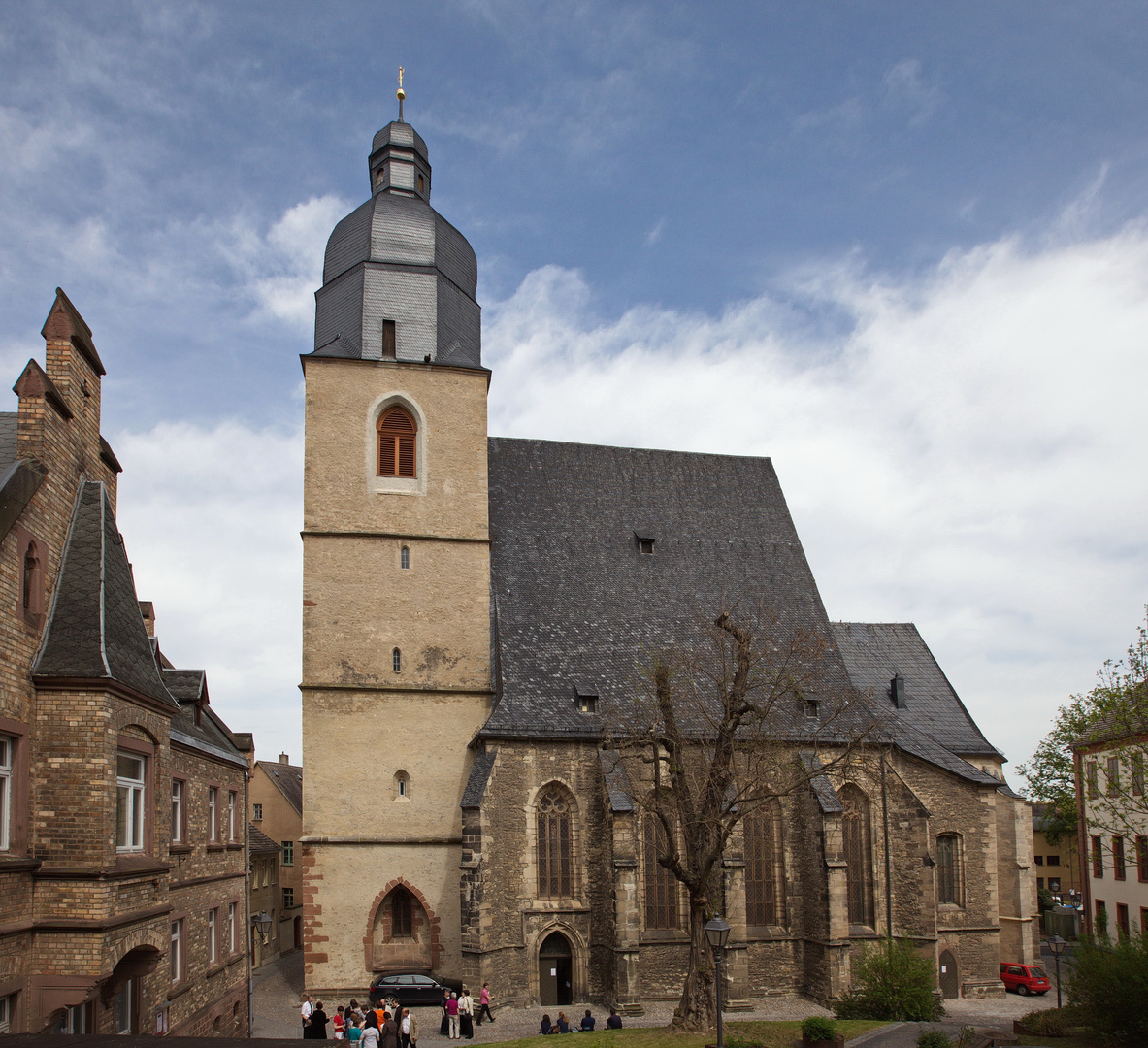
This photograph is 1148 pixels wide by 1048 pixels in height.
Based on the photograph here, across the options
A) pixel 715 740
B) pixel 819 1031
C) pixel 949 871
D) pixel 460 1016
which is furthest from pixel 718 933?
pixel 949 871

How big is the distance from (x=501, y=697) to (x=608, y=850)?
4.36 m

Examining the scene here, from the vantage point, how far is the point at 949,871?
86.3 feet

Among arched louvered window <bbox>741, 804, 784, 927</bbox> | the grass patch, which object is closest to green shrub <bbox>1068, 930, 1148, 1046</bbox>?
the grass patch

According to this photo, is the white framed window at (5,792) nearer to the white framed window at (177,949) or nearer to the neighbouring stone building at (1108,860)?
the white framed window at (177,949)

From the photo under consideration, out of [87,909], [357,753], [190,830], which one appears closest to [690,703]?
[357,753]

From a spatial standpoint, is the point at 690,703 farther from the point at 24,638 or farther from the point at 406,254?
the point at 24,638

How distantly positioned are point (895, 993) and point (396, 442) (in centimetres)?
1722

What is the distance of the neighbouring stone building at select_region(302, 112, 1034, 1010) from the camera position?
76.9 feet

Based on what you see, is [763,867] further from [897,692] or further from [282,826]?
[282,826]

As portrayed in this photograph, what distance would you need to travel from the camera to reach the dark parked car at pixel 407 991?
2277 centimetres

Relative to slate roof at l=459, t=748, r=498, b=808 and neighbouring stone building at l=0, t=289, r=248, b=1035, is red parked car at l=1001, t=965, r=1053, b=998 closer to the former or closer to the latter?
slate roof at l=459, t=748, r=498, b=808

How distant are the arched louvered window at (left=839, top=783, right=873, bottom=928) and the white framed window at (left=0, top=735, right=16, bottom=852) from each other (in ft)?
65.2

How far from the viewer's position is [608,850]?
23625 millimetres

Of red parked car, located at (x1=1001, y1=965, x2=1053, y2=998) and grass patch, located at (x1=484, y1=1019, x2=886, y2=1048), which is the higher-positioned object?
grass patch, located at (x1=484, y1=1019, x2=886, y2=1048)
